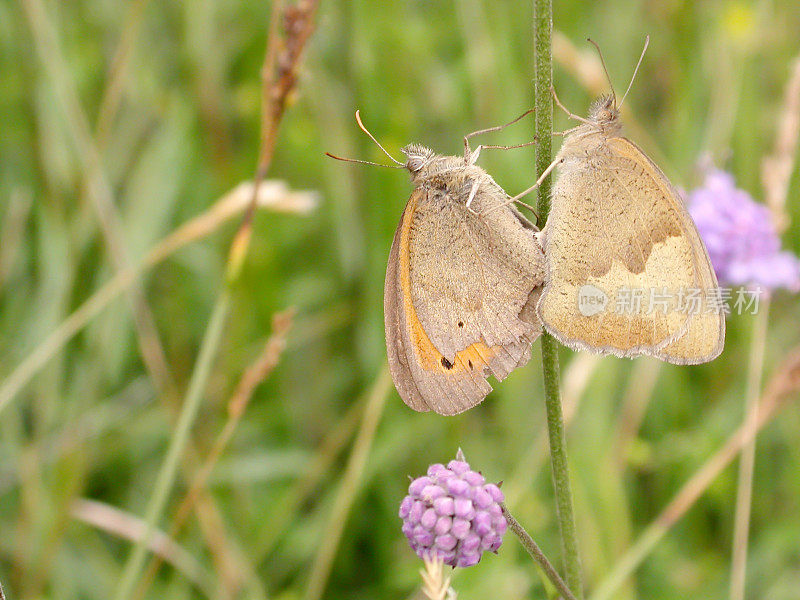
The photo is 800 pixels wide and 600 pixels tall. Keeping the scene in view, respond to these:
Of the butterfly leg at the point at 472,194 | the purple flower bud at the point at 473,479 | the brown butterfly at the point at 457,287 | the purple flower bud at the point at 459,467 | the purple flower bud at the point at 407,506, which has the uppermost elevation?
the butterfly leg at the point at 472,194

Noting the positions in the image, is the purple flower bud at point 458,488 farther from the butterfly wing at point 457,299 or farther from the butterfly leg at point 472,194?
the butterfly leg at point 472,194

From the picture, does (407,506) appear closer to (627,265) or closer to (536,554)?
(536,554)

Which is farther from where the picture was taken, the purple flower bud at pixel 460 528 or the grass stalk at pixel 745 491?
the grass stalk at pixel 745 491

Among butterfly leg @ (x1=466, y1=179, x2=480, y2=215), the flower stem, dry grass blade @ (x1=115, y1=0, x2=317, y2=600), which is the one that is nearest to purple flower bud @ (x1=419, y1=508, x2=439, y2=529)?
the flower stem

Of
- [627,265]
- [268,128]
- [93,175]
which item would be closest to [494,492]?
[627,265]

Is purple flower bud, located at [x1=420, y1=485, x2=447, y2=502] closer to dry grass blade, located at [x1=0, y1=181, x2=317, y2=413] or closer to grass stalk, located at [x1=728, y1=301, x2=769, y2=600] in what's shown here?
dry grass blade, located at [x1=0, y1=181, x2=317, y2=413]

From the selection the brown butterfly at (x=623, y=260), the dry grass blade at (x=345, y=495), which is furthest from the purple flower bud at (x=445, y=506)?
the dry grass blade at (x=345, y=495)

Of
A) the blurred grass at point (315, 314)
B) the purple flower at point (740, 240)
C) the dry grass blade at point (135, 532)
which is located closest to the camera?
the purple flower at point (740, 240)

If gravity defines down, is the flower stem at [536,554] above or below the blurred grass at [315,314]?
below

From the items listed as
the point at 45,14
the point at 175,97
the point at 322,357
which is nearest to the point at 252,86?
the point at 175,97
